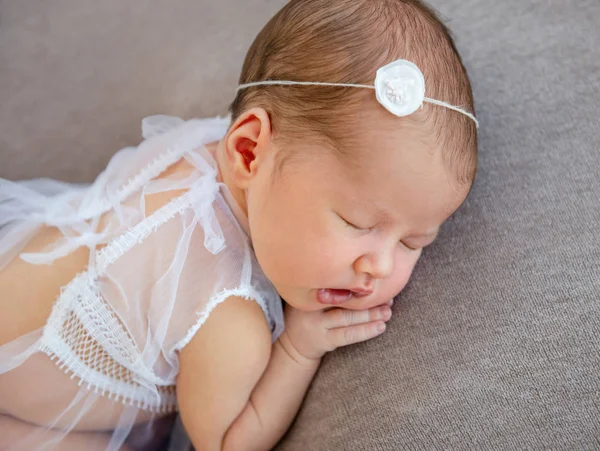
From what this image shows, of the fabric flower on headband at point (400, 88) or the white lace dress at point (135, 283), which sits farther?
the white lace dress at point (135, 283)

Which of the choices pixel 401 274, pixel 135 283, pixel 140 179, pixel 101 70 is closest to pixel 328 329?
pixel 401 274

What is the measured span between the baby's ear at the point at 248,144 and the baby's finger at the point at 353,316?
10.1 inches

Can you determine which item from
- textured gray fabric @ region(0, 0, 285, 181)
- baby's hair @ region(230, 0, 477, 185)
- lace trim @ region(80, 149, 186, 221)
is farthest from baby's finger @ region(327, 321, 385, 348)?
textured gray fabric @ region(0, 0, 285, 181)

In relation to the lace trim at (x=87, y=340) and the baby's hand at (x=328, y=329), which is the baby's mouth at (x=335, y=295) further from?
the lace trim at (x=87, y=340)

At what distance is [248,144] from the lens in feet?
3.05

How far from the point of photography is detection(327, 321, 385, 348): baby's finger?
0.93m

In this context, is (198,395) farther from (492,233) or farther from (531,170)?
(531,170)

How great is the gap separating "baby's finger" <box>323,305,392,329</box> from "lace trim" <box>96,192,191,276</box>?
0.30m

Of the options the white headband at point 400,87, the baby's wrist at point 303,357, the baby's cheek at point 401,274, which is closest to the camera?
the white headband at point 400,87

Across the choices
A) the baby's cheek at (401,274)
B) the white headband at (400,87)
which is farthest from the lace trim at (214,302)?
the white headband at (400,87)

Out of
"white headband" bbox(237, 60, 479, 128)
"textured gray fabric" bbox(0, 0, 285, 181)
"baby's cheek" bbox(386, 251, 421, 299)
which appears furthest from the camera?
"textured gray fabric" bbox(0, 0, 285, 181)

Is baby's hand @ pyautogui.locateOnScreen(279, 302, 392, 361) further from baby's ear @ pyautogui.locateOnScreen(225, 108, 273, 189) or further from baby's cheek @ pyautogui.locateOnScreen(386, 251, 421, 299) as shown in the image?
baby's ear @ pyautogui.locateOnScreen(225, 108, 273, 189)

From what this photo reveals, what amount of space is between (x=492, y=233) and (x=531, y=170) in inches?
5.2

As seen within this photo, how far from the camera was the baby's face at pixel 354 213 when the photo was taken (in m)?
0.81
